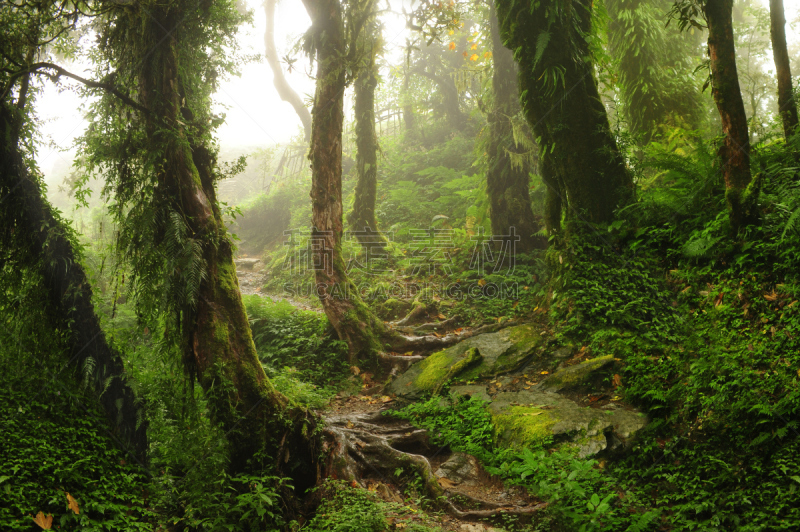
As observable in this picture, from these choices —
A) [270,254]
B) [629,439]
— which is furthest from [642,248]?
[270,254]

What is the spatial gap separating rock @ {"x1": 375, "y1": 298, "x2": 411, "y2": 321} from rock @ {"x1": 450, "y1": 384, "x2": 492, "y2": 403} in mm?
3682

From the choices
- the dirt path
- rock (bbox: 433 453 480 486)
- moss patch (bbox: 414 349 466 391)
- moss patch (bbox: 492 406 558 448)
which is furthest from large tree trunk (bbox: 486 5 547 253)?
rock (bbox: 433 453 480 486)

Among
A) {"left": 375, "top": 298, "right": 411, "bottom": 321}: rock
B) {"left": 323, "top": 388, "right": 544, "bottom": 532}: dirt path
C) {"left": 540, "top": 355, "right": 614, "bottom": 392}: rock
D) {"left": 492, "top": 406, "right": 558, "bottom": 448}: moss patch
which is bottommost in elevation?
{"left": 323, "top": 388, "right": 544, "bottom": 532}: dirt path

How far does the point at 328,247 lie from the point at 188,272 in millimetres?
3815

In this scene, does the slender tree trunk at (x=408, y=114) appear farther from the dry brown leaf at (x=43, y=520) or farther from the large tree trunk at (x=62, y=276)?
the dry brown leaf at (x=43, y=520)

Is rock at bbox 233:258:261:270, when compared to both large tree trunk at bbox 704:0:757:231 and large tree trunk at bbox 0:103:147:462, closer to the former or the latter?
large tree trunk at bbox 0:103:147:462

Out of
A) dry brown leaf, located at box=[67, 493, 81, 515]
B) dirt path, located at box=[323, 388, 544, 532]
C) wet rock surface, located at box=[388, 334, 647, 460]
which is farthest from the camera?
wet rock surface, located at box=[388, 334, 647, 460]

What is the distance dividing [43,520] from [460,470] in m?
3.62

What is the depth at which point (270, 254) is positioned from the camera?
17.9 m

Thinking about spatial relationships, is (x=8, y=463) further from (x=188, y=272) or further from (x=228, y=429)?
(x=188, y=272)

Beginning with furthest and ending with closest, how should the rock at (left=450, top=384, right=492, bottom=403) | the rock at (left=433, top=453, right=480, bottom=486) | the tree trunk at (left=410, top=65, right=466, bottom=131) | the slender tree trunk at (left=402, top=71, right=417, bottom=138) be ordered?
the slender tree trunk at (left=402, top=71, right=417, bottom=138) < the tree trunk at (left=410, top=65, right=466, bottom=131) < the rock at (left=450, top=384, right=492, bottom=403) < the rock at (left=433, top=453, right=480, bottom=486)

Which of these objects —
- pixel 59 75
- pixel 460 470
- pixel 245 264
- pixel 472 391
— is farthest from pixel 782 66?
pixel 245 264

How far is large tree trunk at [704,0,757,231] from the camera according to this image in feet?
15.6

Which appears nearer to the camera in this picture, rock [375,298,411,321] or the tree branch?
the tree branch
